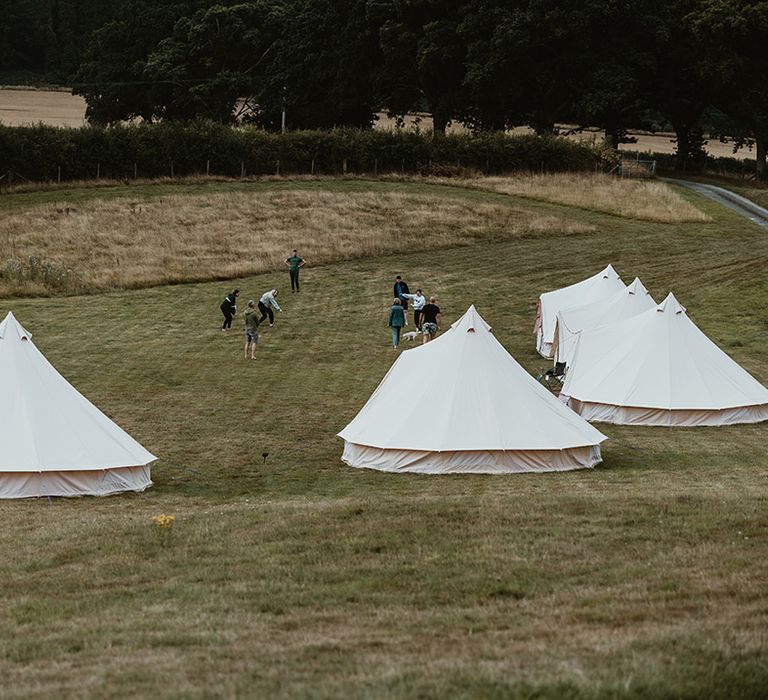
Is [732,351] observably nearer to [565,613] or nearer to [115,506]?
[115,506]

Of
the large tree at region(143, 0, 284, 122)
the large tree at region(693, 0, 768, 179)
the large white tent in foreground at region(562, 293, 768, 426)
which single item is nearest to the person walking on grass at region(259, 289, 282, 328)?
the large white tent in foreground at region(562, 293, 768, 426)

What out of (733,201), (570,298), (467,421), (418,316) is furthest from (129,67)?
(467,421)

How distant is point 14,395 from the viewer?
2348 centimetres

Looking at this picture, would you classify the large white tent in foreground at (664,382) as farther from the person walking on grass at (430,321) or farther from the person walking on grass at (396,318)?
the person walking on grass at (396,318)

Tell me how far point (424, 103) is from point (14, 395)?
326 feet

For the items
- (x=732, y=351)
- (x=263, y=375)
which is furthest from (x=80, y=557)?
(x=732, y=351)

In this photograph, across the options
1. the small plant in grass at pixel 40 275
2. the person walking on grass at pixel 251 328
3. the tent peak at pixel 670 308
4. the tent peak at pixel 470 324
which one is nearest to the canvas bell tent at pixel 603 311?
the tent peak at pixel 670 308

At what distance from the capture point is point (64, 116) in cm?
10275

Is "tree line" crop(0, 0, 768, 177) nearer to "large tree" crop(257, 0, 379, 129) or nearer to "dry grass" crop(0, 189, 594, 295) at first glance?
"large tree" crop(257, 0, 379, 129)

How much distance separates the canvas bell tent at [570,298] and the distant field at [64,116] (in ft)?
176

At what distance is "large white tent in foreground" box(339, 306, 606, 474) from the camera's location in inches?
963

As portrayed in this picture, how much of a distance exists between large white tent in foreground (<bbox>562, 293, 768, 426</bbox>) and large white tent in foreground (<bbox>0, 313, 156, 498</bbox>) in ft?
39.8

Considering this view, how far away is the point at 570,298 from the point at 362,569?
28.9 m

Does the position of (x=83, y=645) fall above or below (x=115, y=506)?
above
